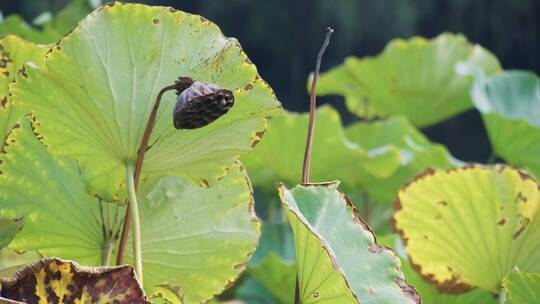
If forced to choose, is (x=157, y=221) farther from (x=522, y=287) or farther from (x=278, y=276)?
(x=278, y=276)

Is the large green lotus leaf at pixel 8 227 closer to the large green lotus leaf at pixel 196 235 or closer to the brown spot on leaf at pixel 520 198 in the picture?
the large green lotus leaf at pixel 196 235

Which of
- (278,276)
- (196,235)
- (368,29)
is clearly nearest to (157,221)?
(196,235)

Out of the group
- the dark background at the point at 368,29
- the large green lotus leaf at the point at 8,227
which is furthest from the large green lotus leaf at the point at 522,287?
the dark background at the point at 368,29

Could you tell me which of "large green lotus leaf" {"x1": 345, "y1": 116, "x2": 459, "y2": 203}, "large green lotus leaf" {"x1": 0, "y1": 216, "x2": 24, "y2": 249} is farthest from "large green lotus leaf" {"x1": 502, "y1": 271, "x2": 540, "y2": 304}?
"large green lotus leaf" {"x1": 345, "y1": 116, "x2": 459, "y2": 203}

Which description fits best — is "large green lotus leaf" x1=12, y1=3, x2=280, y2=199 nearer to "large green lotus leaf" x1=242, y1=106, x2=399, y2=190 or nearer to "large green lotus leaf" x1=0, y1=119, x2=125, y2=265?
"large green lotus leaf" x1=0, y1=119, x2=125, y2=265

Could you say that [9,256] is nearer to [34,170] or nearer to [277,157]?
[277,157]

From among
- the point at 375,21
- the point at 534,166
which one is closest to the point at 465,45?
the point at 534,166

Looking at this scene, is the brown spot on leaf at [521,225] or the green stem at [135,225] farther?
the brown spot on leaf at [521,225]
